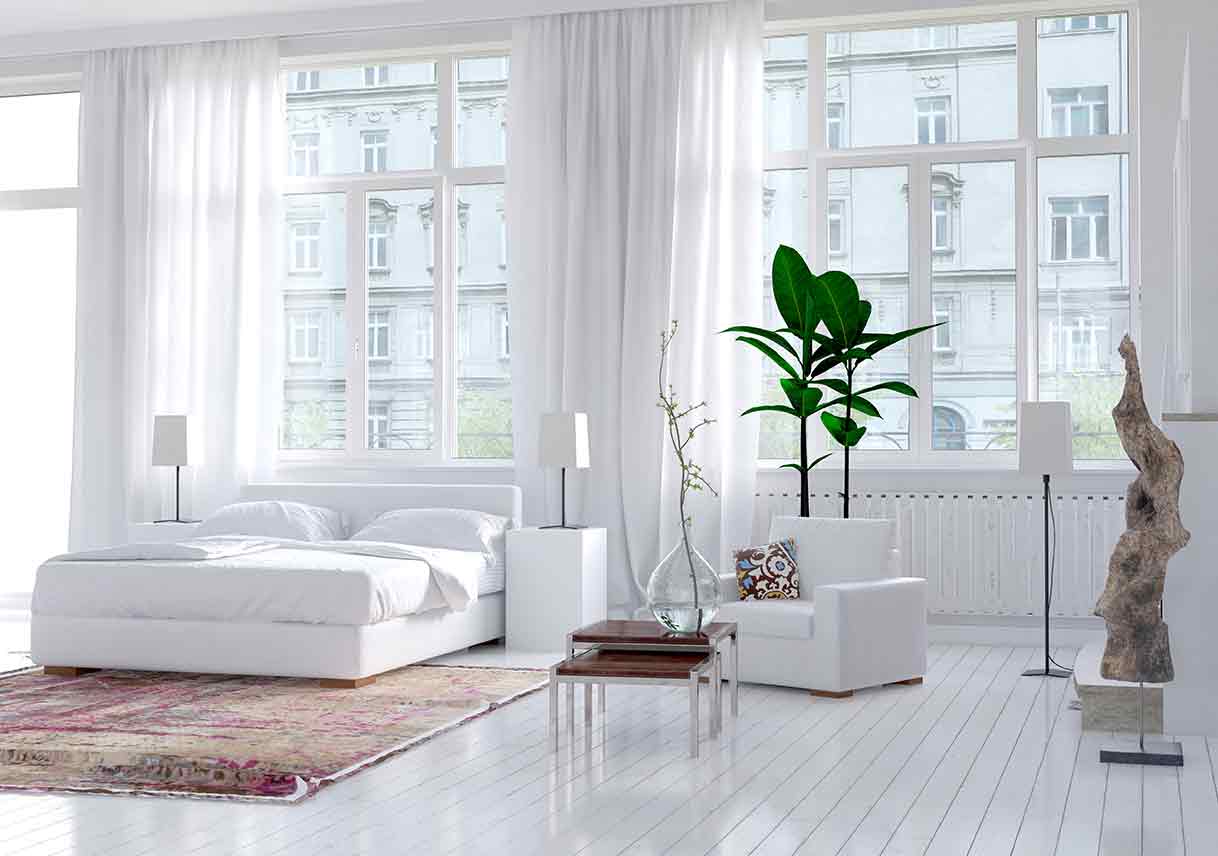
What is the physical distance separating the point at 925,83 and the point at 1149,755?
14.3 ft

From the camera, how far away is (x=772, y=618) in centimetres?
570

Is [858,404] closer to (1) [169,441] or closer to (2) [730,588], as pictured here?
(2) [730,588]

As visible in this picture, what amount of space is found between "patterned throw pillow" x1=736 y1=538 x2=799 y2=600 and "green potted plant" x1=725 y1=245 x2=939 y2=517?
681mm

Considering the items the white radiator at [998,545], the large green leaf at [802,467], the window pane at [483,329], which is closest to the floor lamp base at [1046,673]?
the white radiator at [998,545]

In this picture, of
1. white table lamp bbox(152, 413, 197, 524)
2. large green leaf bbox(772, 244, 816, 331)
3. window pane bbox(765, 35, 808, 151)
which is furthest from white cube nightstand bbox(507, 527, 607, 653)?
window pane bbox(765, 35, 808, 151)

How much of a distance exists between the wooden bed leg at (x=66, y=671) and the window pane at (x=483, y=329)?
2696 millimetres

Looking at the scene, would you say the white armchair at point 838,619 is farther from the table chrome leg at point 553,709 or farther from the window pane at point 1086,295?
the window pane at point 1086,295

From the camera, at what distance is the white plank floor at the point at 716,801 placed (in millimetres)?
3416

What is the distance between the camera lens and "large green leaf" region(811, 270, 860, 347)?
22.5ft

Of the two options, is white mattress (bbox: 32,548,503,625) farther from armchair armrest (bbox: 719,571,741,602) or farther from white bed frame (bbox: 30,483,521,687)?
armchair armrest (bbox: 719,571,741,602)

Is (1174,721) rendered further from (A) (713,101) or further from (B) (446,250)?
(B) (446,250)

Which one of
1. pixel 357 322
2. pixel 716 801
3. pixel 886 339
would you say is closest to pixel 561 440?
pixel 886 339

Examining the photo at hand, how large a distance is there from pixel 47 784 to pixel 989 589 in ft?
15.5

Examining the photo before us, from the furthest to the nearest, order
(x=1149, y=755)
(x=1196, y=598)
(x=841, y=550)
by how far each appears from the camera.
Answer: (x=841, y=550) < (x=1196, y=598) < (x=1149, y=755)
